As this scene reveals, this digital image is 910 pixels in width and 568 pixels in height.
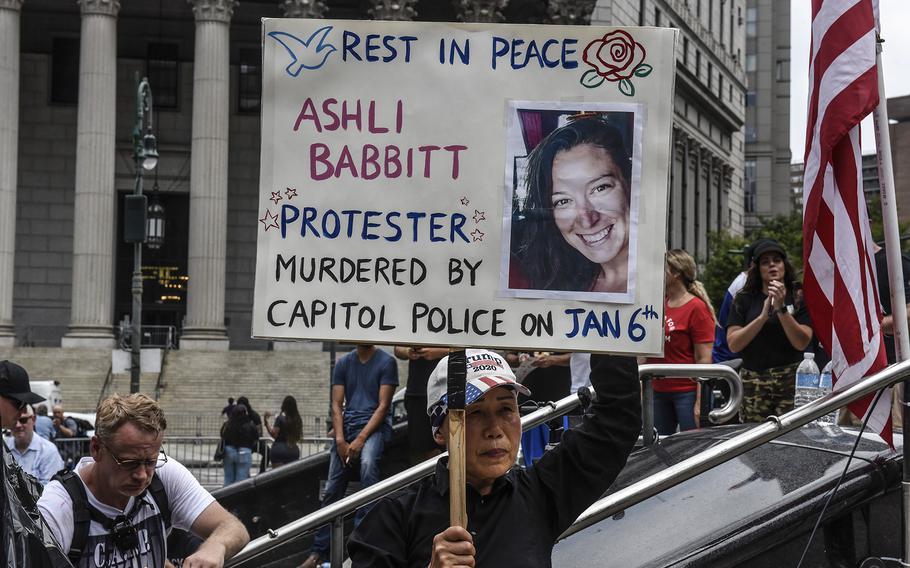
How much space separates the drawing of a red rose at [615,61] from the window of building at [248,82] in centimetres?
4715

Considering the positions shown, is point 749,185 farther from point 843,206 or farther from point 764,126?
point 843,206

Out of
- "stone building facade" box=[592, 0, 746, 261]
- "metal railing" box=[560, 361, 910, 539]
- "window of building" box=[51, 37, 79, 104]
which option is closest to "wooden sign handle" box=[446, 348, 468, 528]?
"metal railing" box=[560, 361, 910, 539]

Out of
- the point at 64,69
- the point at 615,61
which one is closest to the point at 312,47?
the point at 615,61

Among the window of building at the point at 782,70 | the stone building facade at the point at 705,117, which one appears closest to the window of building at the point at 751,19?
the window of building at the point at 782,70

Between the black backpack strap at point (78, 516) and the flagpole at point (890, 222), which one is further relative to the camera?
the flagpole at point (890, 222)

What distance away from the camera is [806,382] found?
7105 millimetres

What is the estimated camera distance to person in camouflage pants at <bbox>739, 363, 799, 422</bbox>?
25.7 feet

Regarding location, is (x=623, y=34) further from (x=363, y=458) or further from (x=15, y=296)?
(x=15, y=296)

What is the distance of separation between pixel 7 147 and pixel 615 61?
4040cm

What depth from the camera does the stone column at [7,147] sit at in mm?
40844

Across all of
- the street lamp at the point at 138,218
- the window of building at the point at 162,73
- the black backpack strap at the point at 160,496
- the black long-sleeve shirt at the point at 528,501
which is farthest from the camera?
the window of building at the point at 162,73

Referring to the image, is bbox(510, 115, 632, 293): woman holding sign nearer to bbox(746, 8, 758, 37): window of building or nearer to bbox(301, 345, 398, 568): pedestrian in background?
bbox(301, 345, 398, 568): pedestrian in background

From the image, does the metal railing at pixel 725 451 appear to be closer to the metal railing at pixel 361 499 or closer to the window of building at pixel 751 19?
the metal railing at pixel 361 499

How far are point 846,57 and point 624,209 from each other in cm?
199
